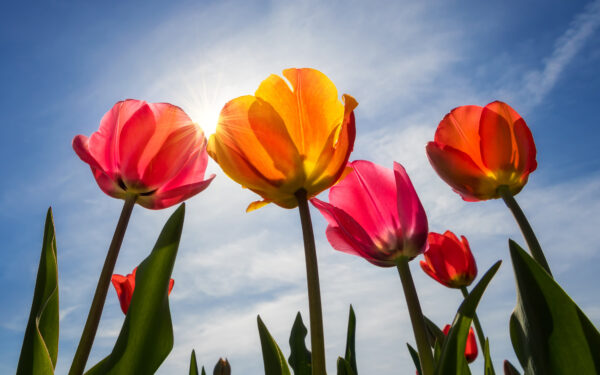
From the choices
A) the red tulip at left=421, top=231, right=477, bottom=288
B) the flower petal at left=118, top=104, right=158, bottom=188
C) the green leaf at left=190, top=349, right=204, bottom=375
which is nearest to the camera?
the flower petal at left=118, top=104, right=158, bottom=188

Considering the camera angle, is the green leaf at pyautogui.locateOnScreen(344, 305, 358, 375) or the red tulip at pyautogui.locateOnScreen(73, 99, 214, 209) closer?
the red tulip at pyautogui.locateOnScreen(73, 99, 214, 209)

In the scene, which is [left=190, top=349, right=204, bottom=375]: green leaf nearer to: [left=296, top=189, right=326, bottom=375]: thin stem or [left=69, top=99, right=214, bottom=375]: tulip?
[left=69, top=99, right=214, bottom=375]: tulip

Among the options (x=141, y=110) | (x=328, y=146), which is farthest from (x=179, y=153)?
(x=328, y=146)

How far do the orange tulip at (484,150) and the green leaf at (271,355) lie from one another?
0.76 metres

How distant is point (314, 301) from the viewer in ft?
2.81

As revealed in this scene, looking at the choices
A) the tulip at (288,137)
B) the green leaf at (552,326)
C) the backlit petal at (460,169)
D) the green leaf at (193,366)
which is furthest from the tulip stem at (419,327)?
the green leaf at (193,366)

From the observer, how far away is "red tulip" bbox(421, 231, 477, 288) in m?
2.45

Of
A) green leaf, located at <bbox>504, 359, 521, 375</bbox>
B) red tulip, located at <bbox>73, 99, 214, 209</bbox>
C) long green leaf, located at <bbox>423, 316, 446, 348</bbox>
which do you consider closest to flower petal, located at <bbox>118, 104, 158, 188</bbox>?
red tulip, located at <bbox>73, 99, 214, 209</bbox>

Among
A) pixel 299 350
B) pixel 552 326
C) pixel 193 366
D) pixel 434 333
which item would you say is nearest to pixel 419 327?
pixel 552 326

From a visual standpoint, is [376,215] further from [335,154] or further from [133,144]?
[133,144]

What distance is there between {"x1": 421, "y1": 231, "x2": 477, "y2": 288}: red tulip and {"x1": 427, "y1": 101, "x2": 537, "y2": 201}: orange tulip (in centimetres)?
116

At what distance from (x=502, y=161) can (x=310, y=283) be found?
0.83 meters

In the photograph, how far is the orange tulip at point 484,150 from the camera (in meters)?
1.35

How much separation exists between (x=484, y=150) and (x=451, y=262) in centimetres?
130
